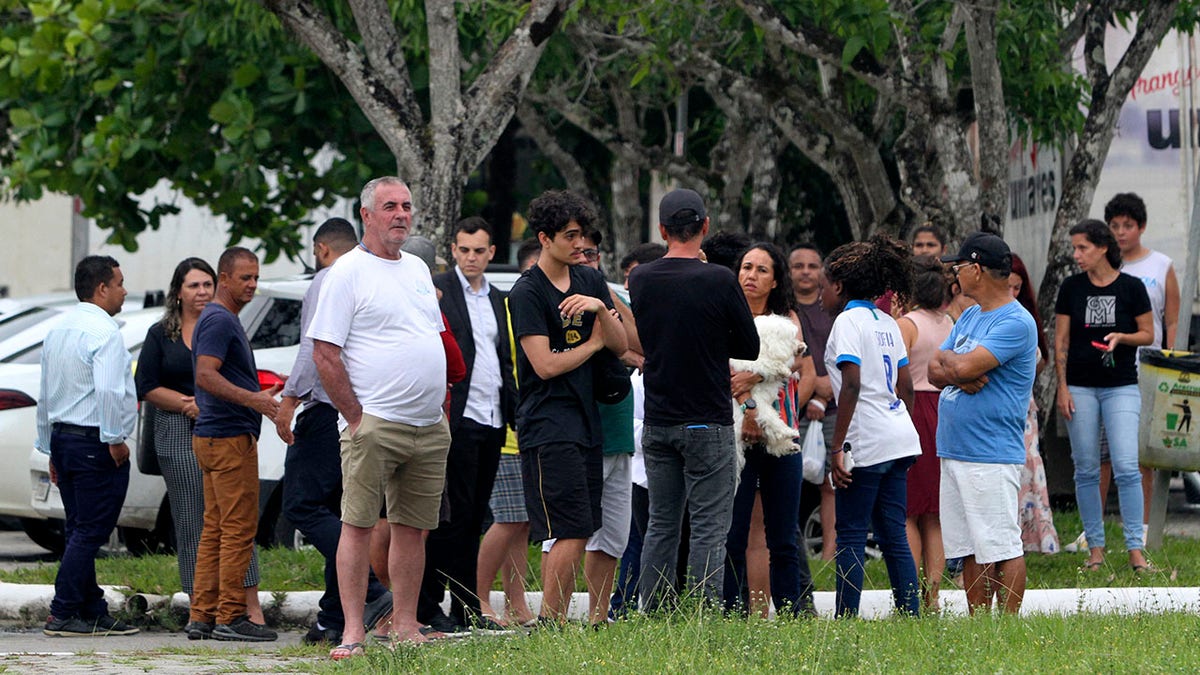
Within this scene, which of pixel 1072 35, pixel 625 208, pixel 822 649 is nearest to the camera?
pixel 822 649

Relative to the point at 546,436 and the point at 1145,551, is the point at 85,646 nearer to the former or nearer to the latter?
the point at 546,436

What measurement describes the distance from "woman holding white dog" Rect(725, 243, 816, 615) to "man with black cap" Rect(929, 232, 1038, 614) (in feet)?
2.05

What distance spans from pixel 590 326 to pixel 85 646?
2.81 meters

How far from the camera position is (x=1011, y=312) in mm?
7145

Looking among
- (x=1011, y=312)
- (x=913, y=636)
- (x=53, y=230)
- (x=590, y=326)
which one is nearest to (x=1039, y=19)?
(x=1011, y=312)

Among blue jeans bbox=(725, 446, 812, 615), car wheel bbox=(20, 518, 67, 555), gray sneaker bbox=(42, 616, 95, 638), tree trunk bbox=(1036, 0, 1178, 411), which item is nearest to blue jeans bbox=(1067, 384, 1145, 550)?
tree trunk bbox=(1036, 0, 1178, 411)

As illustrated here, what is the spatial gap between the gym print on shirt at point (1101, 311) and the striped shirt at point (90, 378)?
5036mm

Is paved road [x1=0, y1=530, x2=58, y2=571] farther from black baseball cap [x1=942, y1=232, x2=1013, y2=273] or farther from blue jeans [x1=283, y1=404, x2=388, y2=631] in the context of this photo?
black baseball cap [x1=942, y1=232, x2=1013, y2=273]

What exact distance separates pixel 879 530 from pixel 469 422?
1855mm

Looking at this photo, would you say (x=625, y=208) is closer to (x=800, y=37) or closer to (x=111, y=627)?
(x=800, y=37)

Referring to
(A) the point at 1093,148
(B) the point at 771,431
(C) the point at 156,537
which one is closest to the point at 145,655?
(B) the point at 771,431

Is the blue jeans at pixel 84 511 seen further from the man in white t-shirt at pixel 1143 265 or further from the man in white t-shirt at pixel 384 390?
the man in white t-shirt at pixel 1143 265

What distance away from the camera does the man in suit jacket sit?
25.5 feet

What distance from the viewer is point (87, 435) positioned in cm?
831
